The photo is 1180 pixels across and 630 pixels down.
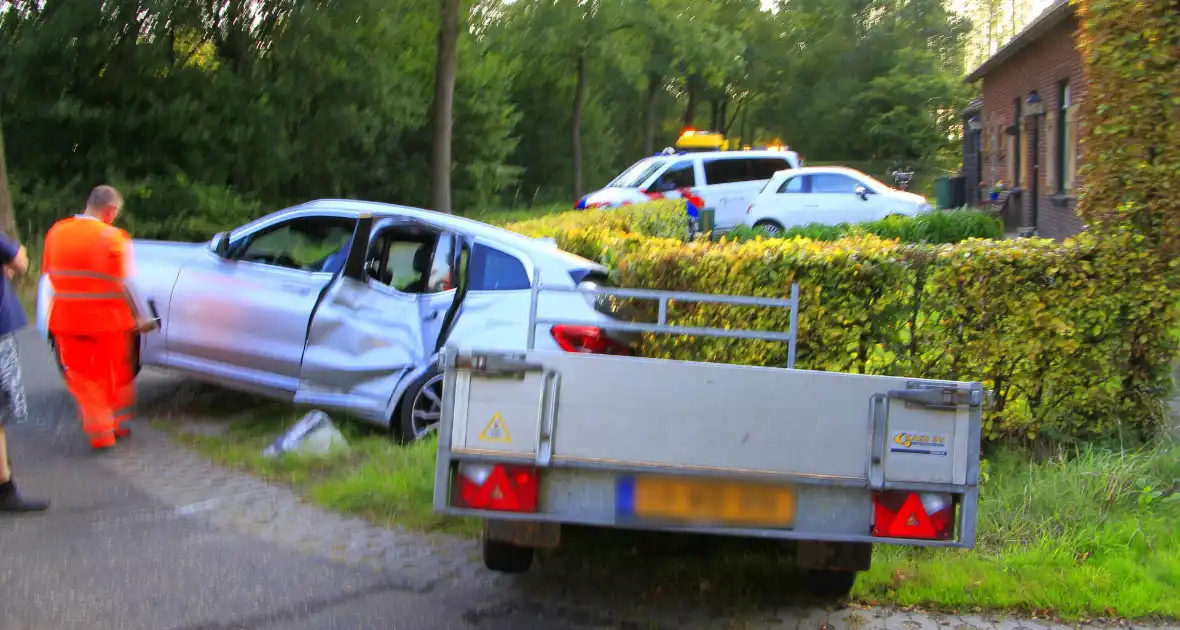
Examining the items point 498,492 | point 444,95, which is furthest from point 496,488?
point 444,95

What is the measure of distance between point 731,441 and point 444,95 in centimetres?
2131

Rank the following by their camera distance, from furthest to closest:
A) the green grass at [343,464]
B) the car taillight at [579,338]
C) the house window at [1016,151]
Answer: the house window at [1016,151]
the car taillight at [579,338]
the green grass at [343,464]

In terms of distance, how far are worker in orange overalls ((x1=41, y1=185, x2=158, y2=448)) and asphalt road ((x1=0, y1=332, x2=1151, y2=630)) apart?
61cm

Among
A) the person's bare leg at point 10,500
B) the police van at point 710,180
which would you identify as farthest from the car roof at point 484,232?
the police van at point 710,180

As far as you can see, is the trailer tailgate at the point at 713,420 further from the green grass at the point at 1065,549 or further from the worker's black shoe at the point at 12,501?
the worker's black shoe at the point at 12,501

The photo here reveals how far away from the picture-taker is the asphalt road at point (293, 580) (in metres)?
4.37

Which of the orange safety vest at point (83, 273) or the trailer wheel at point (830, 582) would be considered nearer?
the trailer wheel at point (830, 582)

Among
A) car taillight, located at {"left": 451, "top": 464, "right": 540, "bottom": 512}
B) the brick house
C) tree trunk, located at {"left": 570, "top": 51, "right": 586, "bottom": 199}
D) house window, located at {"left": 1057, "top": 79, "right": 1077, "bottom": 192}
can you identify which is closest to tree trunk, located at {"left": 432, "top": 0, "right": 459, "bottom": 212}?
the brick house

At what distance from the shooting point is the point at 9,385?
5348 millimetres

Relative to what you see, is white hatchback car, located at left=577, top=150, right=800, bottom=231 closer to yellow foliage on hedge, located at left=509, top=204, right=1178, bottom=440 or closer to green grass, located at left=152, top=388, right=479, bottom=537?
green grass, located at left=152, top=388, right=479, bottom=537

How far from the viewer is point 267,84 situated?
25859 mm

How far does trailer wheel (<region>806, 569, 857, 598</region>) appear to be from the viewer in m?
4.61

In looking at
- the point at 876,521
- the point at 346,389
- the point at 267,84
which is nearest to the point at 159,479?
the point at 346,389

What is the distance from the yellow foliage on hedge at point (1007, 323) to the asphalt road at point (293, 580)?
69.0 inches
